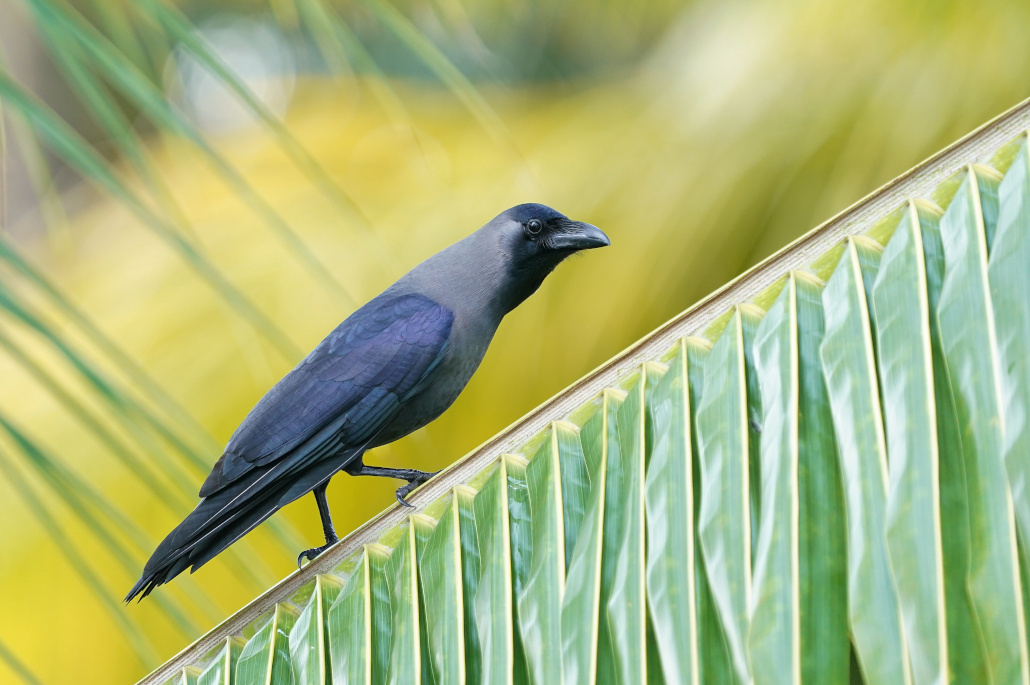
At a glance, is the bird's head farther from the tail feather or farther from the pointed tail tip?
the pointed tail tip

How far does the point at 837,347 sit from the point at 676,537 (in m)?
0.29

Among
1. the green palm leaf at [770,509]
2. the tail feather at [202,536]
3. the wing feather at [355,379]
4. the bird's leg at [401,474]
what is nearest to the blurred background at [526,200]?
the wing feather at [355,379]

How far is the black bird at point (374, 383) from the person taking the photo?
64.9 inches

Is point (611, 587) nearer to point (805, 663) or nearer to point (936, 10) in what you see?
point (805, 663)

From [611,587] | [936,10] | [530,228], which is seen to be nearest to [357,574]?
[611,587]

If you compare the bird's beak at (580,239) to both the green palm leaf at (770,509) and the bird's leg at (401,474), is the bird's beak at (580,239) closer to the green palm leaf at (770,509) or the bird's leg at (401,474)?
the bird's leg at (401,474)

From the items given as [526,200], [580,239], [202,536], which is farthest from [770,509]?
[526,200]

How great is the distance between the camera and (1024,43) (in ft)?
9.44

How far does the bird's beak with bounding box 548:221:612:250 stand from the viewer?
2162 mm

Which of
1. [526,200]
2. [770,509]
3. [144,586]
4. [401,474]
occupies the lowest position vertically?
[770,509]

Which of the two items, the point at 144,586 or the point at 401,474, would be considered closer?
the point at 144,586

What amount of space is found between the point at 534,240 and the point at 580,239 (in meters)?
0.13

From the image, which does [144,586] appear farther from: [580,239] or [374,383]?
[580,239]

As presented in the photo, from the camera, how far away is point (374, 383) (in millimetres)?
1975
